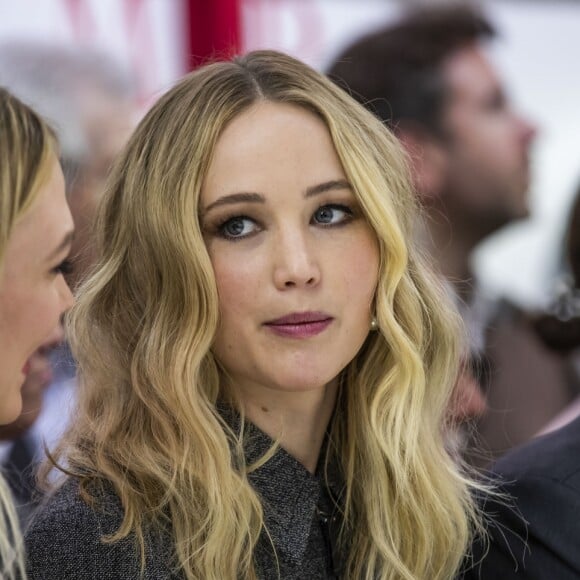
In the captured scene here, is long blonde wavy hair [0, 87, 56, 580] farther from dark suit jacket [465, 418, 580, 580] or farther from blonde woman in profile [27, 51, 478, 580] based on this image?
dark suit jacket [465, 418, 580, 580]

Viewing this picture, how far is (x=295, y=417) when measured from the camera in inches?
98.3

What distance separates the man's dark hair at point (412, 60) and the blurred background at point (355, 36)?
7 cm

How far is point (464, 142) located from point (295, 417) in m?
2.00

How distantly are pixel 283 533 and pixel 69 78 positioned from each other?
1.78 metres

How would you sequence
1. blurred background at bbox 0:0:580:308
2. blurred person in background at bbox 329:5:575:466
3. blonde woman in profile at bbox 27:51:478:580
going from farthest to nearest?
1. blurred person in background at bbox 329:5:575:466
2. blurred background at bbox 0:0:580:308
3. blonde woman in profile at bbox 27:51:478:580

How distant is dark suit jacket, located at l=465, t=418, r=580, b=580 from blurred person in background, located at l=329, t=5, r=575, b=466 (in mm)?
1333

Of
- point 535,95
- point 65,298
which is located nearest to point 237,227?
point 65,298

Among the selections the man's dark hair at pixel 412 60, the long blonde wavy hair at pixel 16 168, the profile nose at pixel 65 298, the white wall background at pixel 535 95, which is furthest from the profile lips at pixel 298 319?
the white wall background at pixel 535 95

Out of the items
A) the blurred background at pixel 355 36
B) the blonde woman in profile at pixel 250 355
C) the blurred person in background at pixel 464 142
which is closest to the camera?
the blonde woman in profile at pixel 250 355

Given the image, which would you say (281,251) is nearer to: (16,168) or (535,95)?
(16,168)

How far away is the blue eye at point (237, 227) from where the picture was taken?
2.34 metres

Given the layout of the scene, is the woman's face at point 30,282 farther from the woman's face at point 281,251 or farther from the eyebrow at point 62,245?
the woman's face at point 281,251

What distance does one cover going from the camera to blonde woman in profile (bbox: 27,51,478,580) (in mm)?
2279

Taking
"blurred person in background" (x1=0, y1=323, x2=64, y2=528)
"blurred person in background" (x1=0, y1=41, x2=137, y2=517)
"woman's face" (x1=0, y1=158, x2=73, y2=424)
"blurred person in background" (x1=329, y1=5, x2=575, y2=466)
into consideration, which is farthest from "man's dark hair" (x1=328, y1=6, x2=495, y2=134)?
"woman's face" (x1=0, y1=158, x2=73, y2=424)
